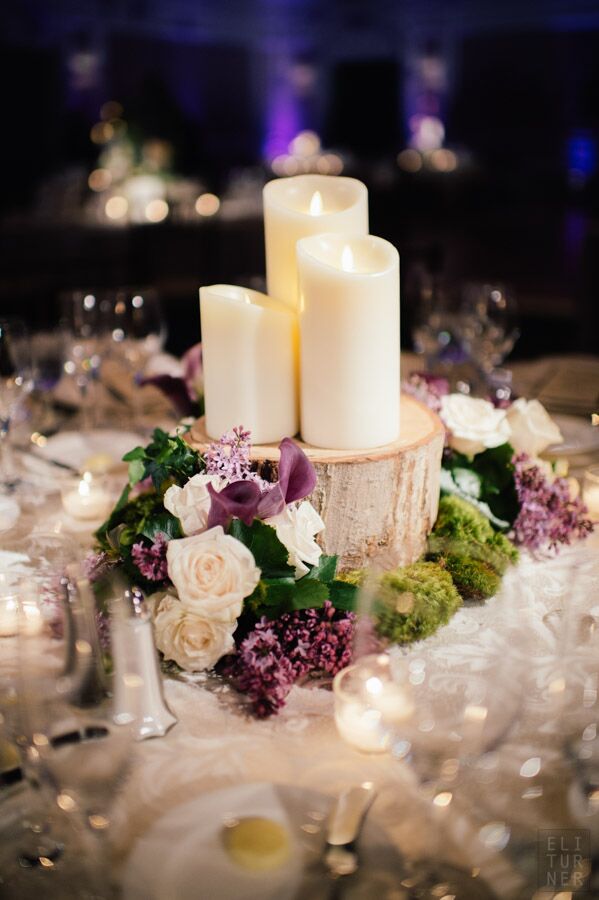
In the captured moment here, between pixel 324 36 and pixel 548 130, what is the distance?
356 centimetres

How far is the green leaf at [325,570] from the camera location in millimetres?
1204

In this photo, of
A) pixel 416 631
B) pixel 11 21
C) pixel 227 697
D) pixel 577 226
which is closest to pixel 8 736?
pixel 227 697

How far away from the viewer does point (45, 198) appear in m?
6.77

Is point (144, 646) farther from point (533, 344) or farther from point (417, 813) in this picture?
point (533, 344)

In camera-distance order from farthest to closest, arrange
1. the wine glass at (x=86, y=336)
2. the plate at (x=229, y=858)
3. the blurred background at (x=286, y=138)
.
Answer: the blurred background at (x=286, y=138) → the wine glass at (x=86, y=336) → the plate at (x=229, y=858)

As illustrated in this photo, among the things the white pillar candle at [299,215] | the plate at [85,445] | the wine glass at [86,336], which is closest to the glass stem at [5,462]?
the plate at [85,445]

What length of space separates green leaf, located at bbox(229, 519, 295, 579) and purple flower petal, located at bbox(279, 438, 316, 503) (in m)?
0.06

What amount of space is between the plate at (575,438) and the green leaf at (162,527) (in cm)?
88

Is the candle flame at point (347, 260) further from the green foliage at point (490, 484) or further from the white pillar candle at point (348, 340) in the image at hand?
the green foliage at point (490, 484)

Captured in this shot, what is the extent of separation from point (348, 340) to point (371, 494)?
0.69 ft

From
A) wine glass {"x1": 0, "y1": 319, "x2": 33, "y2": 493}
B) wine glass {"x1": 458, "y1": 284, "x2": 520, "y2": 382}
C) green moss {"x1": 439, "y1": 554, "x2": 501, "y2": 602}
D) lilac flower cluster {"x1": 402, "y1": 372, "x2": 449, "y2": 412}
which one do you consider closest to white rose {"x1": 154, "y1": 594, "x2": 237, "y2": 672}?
green moss {"x1": 439, "y1": 554, "x2": 501, "y2": 602}

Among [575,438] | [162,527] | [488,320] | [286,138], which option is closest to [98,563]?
[162,527]

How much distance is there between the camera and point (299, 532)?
118cm

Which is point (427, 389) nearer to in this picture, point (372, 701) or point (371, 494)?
point (371, 494)
